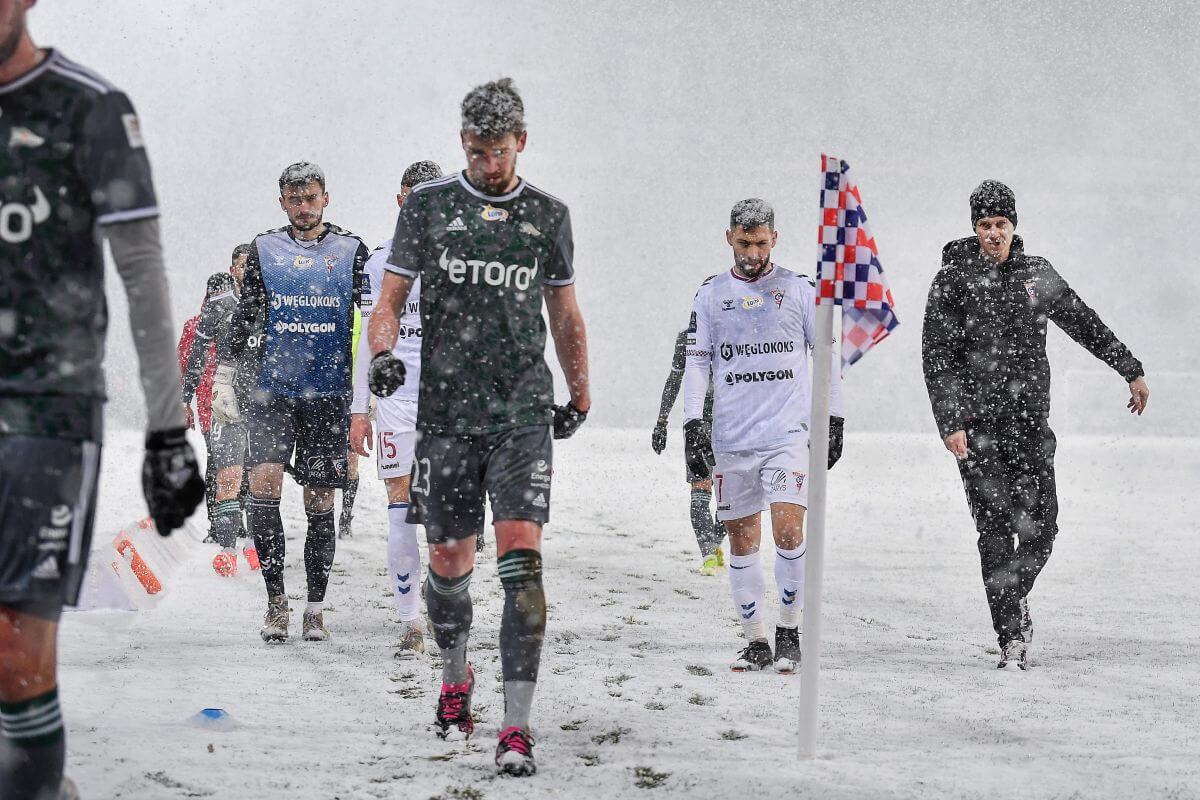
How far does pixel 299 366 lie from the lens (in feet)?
20.6

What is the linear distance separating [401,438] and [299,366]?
651mm

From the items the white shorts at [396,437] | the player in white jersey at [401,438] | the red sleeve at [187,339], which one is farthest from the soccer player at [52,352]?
the red sleeve at [187,339]

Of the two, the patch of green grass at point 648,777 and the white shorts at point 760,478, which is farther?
the white shorts at point 760,478

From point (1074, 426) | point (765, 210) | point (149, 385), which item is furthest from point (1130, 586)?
point (1074, 426)

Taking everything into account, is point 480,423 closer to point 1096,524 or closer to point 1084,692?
point 1084,692

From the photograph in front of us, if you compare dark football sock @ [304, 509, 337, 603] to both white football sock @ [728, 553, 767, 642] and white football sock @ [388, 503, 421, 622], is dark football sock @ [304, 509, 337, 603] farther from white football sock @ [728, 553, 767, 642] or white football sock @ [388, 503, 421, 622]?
white football sock @ [728, 553, 767, 642]

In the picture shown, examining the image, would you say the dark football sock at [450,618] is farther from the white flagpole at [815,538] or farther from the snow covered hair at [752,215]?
the snow covered hair at [752,215]

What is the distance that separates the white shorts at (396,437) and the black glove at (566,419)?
1886 millimetres

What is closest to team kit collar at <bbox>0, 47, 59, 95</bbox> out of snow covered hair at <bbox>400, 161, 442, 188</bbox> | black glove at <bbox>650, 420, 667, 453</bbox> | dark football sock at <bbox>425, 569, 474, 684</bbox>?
dark football sock at <bbox>425, 569, 474, 684</bbox>

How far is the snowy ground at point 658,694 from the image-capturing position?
3.94 meters

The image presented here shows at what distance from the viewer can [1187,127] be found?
43.2m

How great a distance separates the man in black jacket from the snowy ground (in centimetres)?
58

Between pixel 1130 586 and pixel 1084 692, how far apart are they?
14.5 feet

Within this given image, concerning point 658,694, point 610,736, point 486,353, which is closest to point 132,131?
point 486,353
